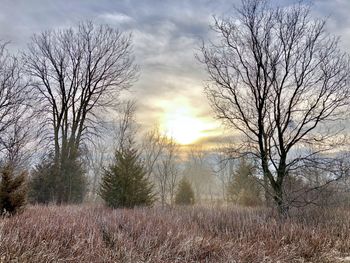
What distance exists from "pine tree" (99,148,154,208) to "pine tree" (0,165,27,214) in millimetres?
5974

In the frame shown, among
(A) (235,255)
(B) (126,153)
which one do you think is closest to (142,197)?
(B) (126,153)

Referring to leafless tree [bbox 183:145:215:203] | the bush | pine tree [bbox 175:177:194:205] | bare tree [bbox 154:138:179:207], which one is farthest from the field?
leafless tree [bbox 183:145:215:203]

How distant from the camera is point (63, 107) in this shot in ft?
73.4

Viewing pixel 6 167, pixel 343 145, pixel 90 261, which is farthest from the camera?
pixel 343 145

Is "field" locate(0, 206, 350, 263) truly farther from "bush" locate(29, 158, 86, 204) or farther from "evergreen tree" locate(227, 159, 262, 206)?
"bush" locate(29, 158, 86, 204)

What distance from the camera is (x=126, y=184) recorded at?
15586 millimetres

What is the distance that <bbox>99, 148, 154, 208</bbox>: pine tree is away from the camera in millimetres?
15367

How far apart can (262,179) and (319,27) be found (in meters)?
6.43

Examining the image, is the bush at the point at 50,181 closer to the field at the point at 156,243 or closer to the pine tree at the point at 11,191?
the pine tree at the point at 11,191

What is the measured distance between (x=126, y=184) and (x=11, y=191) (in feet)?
21.9

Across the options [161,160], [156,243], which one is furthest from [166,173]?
[156,243]

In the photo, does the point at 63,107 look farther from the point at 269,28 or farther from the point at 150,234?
the point at 150,234

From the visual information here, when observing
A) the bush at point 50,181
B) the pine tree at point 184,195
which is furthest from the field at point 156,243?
the bush at point 50,181

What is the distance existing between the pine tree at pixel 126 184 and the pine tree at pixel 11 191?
235 inches
